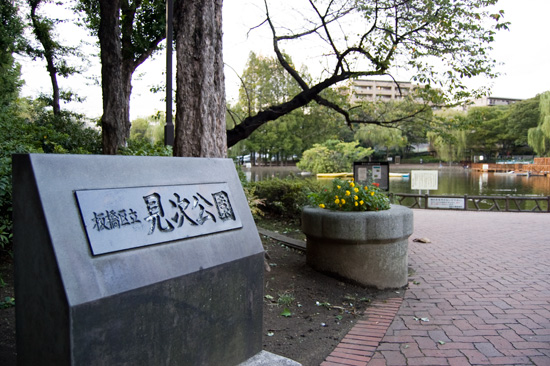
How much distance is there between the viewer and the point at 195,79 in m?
5.00

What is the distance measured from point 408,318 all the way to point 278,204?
18.2 ft

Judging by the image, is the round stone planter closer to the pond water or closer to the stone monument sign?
the stone monument sign

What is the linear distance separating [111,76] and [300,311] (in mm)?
6964

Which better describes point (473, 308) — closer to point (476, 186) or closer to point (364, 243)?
point (364, 243)

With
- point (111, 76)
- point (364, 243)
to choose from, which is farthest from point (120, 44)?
point (364, 243)

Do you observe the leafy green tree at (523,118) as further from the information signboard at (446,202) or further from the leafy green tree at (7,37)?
the leafy green tree at (7,37)

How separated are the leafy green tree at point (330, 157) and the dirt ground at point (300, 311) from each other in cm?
2901

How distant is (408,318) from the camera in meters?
3.91

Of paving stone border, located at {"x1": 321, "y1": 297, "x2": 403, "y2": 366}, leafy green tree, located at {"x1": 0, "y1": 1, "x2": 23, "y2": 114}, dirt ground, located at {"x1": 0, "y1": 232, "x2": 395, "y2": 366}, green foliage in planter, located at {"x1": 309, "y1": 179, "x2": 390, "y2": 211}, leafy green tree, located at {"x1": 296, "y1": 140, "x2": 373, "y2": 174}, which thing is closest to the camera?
paving stone border, located at {"x1": 321, "y1": 297, "x2": 403, "y2": 366}

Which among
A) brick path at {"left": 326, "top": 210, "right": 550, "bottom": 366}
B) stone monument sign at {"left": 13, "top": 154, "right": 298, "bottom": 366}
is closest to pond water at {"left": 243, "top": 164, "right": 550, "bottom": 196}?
brick path at {"left": 326, "top": 210, "right": 550, "bottom": 366}

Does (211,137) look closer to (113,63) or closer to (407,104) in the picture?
(113,63)

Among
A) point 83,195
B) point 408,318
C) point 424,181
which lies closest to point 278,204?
point 408,318

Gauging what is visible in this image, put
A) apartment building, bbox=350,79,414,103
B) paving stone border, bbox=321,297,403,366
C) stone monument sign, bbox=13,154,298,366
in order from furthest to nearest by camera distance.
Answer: apartment building, bbox=350,79,414,103
paving stone border, bbox=321,297,403,366
stone monument sign, bbox=13,154,298,366

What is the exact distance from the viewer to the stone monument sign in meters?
→ 1.82
